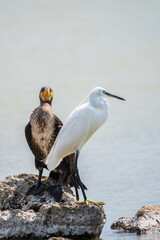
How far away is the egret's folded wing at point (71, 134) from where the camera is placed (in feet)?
33.4

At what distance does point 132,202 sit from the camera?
12.7m

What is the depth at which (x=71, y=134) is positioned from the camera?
33.6ft

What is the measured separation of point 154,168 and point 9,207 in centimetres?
554

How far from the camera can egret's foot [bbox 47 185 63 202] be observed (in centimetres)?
1007

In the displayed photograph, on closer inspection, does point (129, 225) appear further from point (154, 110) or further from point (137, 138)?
point (154, 110)

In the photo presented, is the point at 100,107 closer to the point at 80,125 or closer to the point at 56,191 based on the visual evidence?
the point at 80,125

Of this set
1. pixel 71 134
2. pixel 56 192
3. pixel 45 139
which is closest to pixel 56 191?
pixel 56 192

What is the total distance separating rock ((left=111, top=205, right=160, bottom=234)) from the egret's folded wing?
1.45 metres

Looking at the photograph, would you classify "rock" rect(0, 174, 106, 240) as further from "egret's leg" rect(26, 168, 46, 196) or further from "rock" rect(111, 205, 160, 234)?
"rock" rect(111, 205, 160, 234)

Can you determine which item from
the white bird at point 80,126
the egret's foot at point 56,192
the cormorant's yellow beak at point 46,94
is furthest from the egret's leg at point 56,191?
the cormorant's yellow beak at point 46,94

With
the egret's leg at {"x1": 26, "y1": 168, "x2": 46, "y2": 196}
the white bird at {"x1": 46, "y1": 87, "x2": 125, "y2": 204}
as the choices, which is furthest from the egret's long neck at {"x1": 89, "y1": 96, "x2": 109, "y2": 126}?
the egret's leg at {"x1": 26, "y1": 168, "x2": 46, "y2": 196}

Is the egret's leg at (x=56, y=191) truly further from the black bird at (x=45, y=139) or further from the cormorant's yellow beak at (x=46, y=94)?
the cormorant's yellow beak at (x=46, y=94)

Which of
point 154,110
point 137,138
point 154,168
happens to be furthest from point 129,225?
point 154,110

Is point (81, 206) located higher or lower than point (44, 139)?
lower
